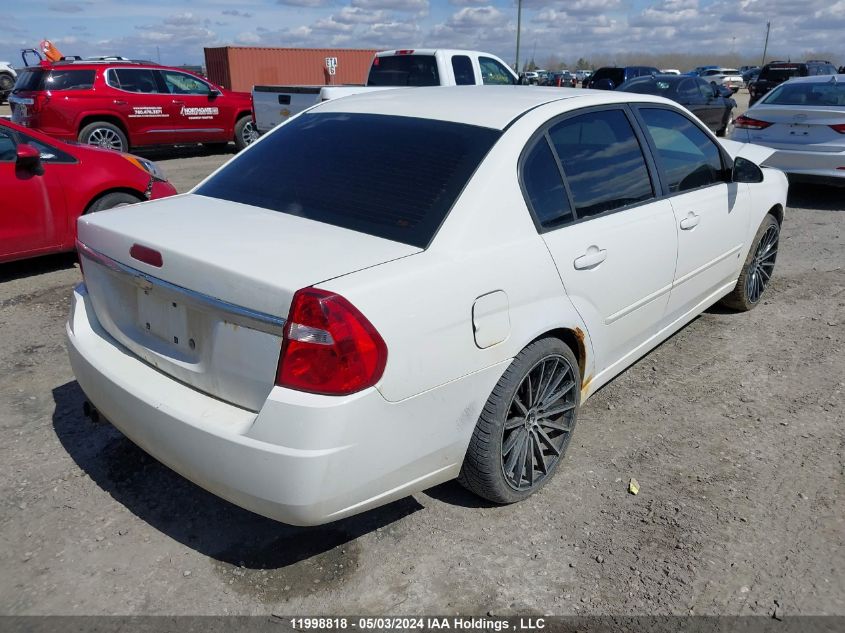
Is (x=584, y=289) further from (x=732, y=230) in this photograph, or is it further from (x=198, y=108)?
(x=198, y=108)

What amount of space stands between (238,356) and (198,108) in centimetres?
1217

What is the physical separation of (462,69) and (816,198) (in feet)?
17.8

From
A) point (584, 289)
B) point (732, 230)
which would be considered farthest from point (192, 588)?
point (732, 230)

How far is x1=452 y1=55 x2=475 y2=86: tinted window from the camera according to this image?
10719mm

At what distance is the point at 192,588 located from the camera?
2.52 m

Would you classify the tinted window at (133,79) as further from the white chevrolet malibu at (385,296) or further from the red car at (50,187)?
the white chevrolet malibu at (385,296)

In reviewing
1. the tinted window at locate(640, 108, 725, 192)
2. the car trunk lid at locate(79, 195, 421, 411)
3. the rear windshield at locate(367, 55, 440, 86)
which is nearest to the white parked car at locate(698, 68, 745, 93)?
the rear windshield at locate(367, 55, 440, 86)

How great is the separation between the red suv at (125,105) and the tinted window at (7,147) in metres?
6.04

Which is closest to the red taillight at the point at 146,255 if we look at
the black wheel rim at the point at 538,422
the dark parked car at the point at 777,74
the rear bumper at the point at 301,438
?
the rear bumper at the point at 301,438

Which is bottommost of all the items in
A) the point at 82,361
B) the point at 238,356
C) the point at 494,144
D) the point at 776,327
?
the point at 776,327

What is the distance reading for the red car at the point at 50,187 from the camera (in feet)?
18.1

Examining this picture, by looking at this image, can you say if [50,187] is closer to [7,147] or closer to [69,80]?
[7,147]

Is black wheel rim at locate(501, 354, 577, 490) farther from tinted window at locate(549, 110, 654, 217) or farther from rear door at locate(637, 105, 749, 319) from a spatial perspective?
rear door at locate(637, 105, 749, 319)

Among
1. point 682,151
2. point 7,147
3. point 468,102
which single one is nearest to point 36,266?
point 7,147
